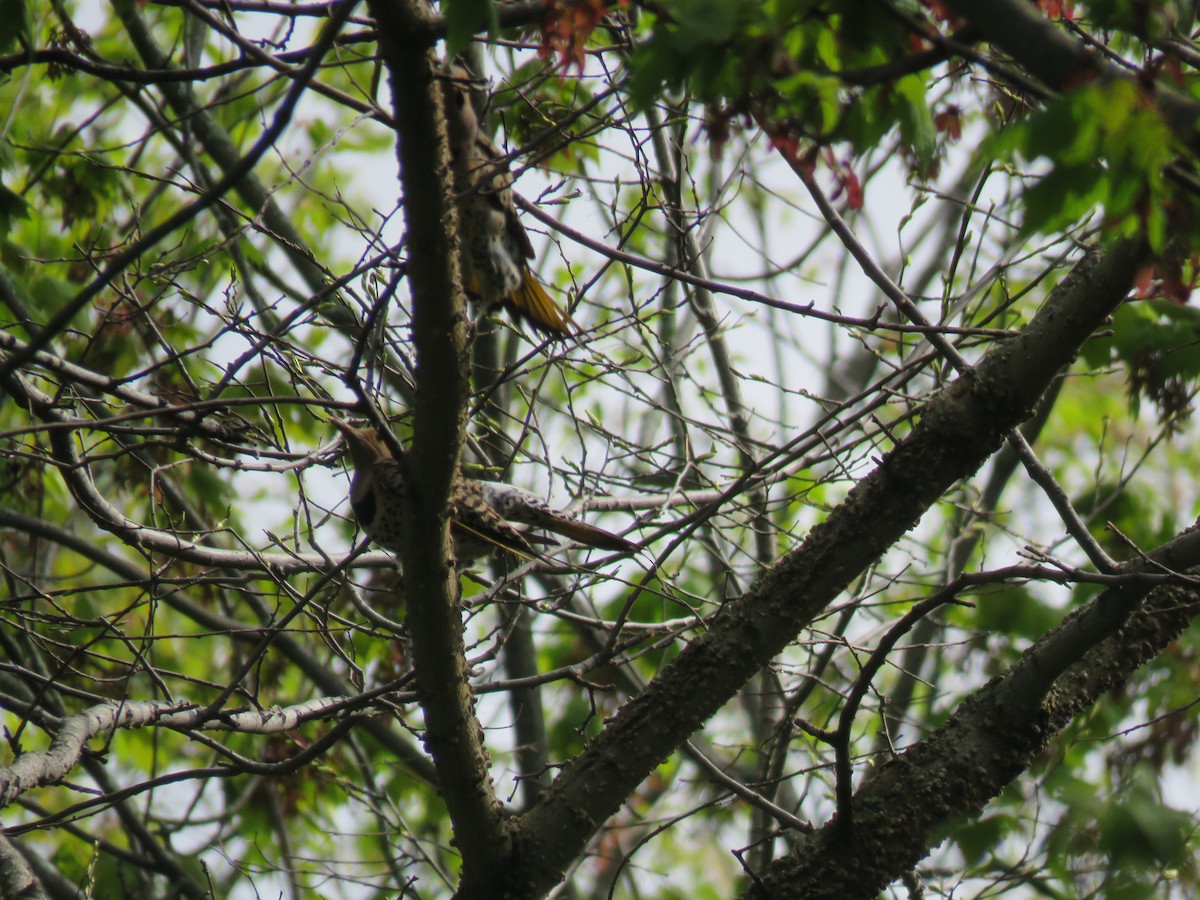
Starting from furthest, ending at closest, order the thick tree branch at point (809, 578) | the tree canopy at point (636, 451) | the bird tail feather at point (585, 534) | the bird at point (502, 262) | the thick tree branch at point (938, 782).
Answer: the bird at point (502, 262), the bird tail feather at point (585, 534), the thick tree branch at point (938, 782), the thick tree branch at point (809, 578), the tree canopy at point (636, 451)

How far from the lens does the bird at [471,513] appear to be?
406cm

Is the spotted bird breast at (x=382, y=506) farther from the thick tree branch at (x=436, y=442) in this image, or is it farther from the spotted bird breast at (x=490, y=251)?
the thick tree branch at (x=436, y=442)

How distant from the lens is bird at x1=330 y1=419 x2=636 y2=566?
13.3 feet

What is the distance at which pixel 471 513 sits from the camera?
4.11 meters

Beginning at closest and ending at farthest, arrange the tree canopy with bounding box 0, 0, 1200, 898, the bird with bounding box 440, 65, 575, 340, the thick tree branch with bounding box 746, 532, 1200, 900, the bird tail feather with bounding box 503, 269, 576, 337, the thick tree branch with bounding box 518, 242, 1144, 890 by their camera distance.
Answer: the tree canopy with bounding box 0, 0, 1200, 898, the thick tree branch with bounding box 518, 242, 1144, 890, the thick tree branch with bounding box 746, 532, 1200, 900, the bird with bounding box 440, 65, 575, 340, the bird tail feather with bounding box 503, 269, 576, 337

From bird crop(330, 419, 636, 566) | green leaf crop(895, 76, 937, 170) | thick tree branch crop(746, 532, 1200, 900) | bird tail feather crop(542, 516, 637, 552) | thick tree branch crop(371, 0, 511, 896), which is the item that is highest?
bird crop(330, 419, 636, 566)

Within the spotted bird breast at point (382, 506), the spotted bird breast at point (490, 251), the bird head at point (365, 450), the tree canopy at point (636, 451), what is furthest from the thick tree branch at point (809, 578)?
the spotted bird breast at point (490, 251)

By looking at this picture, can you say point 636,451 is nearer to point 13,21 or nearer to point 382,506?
point 382,506

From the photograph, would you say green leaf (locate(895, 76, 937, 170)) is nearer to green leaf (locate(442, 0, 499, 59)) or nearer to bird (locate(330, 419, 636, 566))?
green leaf (locate(442, 0, 499, 59))

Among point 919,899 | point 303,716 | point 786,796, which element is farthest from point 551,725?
point 303,716

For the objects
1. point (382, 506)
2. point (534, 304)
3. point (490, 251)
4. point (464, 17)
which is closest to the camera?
point (464, 17)

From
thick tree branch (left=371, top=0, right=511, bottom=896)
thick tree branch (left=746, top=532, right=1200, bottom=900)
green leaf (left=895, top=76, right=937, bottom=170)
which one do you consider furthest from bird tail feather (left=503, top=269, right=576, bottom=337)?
green leaf (left=895, top=76, right=937, bottom=170)

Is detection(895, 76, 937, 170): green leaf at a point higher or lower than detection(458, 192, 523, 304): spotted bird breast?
lower

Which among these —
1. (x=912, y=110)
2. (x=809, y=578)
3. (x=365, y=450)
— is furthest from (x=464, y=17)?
(x=365, y=450)
